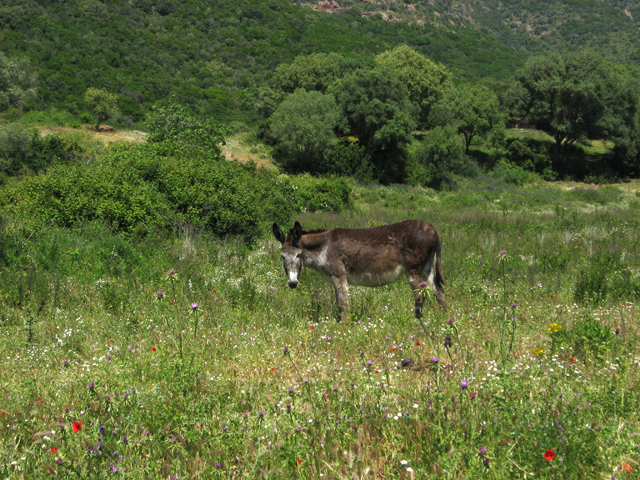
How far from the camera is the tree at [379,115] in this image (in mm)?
42312

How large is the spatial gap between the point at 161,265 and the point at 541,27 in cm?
19735

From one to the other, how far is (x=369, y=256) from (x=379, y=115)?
3846 cm

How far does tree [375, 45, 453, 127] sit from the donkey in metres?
52.4

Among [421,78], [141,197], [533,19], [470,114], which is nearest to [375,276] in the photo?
[141,197]

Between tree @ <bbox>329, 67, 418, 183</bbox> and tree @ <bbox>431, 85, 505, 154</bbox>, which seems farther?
tree @ <bbox>431, 85, 505, 154</bbox>

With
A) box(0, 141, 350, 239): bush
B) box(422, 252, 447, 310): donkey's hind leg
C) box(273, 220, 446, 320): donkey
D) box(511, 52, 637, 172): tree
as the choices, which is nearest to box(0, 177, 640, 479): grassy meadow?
box(422, 252, 447, 310): donkey's hind leg

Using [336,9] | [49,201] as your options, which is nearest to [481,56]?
[336,9]

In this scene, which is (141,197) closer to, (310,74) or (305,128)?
(305,128)

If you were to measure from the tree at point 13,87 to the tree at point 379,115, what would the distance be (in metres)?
32.2

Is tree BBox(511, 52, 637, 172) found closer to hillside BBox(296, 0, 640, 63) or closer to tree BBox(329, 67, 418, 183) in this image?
tree BBox(329, 67, 418, 183)

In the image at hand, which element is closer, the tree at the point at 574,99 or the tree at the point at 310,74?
the tree at the point at 574,99

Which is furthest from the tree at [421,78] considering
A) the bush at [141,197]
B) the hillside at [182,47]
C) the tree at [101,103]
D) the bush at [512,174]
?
the bush at [141,197]

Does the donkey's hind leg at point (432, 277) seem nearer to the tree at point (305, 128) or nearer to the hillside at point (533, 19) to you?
the tree at point (305, 128)

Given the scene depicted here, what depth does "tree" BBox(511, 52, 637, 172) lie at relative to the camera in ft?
156
